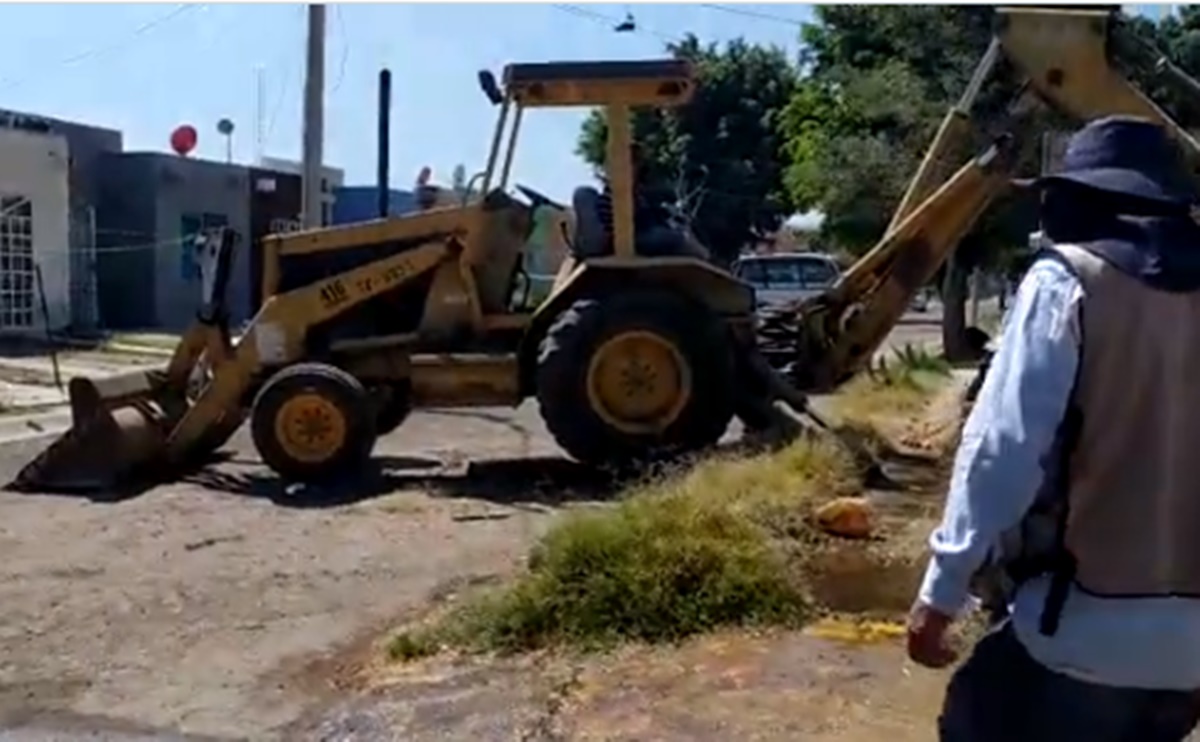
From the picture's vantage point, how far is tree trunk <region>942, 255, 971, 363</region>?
2656 cm

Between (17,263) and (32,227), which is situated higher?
(32,227)

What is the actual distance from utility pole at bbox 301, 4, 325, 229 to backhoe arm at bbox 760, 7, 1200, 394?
32.3 feet

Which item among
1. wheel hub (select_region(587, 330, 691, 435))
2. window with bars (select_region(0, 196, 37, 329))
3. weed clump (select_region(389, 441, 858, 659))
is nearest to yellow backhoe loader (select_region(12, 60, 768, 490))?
wheel hub (select_region(587, 330, 691, 435))

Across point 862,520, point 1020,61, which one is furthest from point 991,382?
point 1020,61

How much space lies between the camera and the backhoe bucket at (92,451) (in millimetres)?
11469

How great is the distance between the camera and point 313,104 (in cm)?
2084

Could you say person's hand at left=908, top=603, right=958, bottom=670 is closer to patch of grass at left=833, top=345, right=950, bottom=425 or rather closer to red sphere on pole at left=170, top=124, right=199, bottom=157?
patch of grass at left=833, top=345, right=950, bottom=425

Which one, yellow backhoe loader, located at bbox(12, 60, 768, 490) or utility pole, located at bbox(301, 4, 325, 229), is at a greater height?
utility pole, located at bbox(301, 4, 325, 229)

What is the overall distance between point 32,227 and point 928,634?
27681 millimetres

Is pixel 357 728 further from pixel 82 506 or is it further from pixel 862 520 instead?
pixel 82 506

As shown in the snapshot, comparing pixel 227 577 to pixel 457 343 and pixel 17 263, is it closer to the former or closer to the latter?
pixel 457 343

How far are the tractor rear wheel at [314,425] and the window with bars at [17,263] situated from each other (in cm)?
1819

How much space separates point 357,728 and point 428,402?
6.05m

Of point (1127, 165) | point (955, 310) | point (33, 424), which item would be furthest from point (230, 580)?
point (955, 310)
